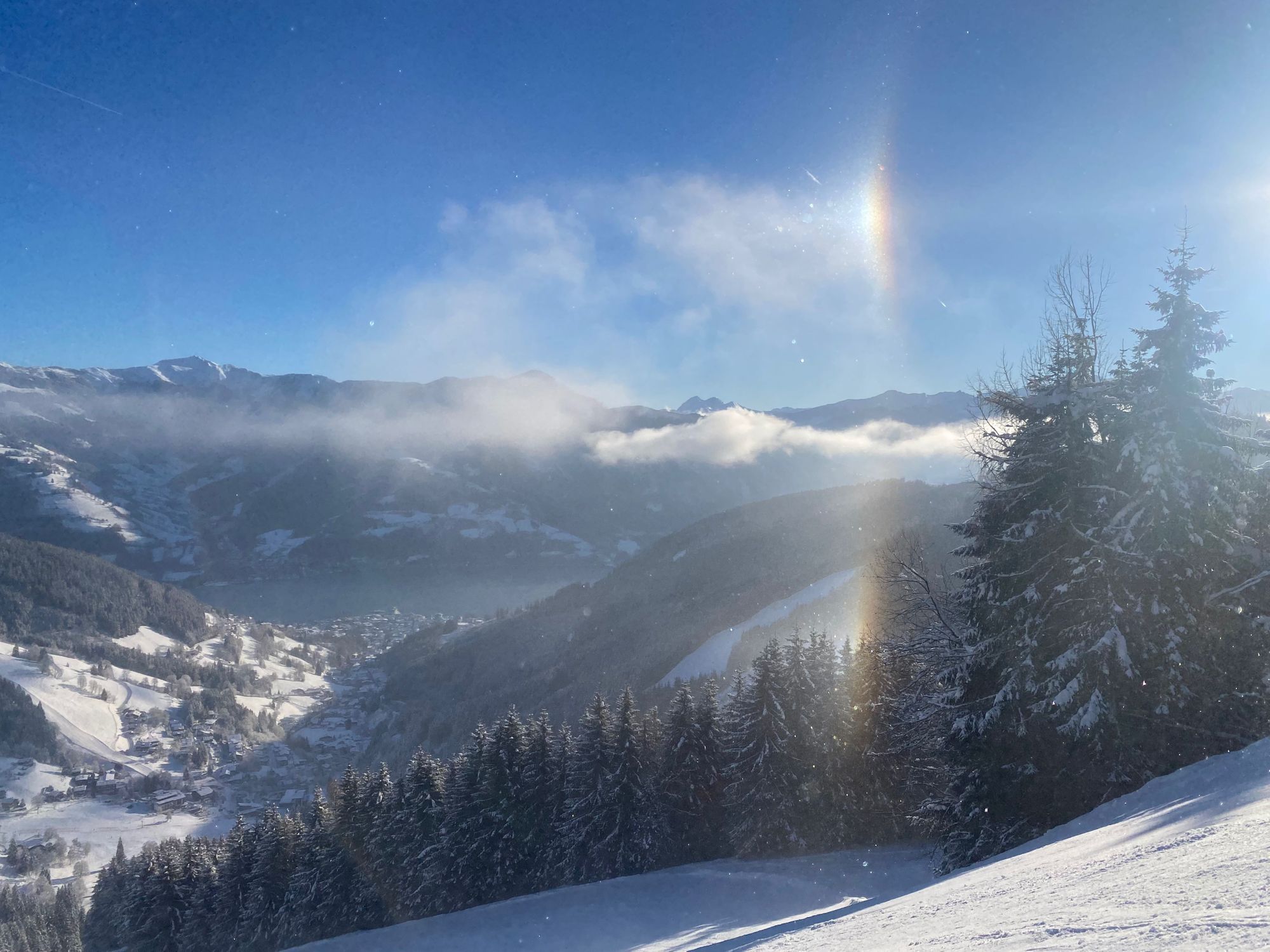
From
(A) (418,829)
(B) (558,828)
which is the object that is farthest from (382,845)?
(B) (558,828)

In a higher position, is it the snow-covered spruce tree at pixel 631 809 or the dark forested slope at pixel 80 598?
the dark forested slope at pixel 80 598

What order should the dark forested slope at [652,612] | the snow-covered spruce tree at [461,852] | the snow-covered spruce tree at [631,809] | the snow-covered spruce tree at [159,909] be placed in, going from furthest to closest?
the dark forested slope at [652,612]
the snow-covered spruce tree at [159,909]
the snow-covered spruce tree at [461,852]
the snow-covered spruce tree at [631,809]

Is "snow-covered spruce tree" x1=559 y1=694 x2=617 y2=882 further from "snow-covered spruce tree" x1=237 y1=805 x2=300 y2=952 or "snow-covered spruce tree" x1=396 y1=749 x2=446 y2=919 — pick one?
"snow-covered spruce tree" x1=237 y1=805 x2=300 y2=952

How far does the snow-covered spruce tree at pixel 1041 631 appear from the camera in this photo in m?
11.6

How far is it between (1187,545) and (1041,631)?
2.76 metres

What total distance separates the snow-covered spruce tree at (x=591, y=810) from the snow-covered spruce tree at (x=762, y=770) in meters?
4.81

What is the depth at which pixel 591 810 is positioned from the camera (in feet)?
90.4

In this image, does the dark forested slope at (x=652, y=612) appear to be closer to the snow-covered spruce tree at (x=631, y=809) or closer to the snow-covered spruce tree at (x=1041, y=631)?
the snow-covered spruce tree at (x=631, y=809)

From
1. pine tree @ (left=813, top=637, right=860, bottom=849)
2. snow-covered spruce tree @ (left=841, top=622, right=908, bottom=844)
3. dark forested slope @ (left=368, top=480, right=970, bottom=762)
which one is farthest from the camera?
dark forested slope @ (left=368, top=480, right=970, bottom=762)

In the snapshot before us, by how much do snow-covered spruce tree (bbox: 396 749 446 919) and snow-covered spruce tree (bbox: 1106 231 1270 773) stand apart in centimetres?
2631

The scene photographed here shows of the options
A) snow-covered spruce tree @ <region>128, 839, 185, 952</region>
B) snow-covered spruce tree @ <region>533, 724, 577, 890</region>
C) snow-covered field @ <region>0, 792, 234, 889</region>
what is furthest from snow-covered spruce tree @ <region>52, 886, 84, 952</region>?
snow-covered spruce tree @ <region>533, 724, 577, 890</region>

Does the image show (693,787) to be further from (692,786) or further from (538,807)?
(538,807)

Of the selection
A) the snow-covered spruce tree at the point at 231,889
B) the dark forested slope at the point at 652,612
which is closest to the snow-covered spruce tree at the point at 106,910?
the snow-covered spruce tree at the point at 231,889

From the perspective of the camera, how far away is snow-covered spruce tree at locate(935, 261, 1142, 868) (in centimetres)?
1162
